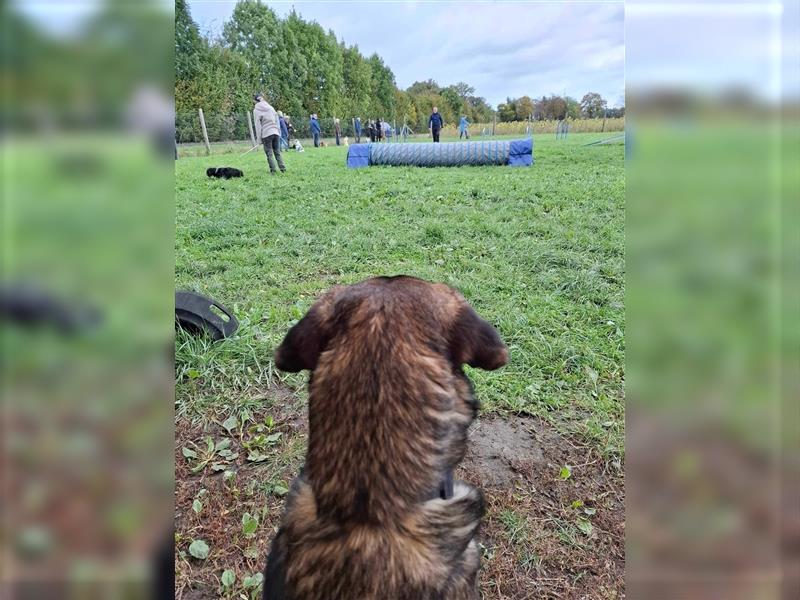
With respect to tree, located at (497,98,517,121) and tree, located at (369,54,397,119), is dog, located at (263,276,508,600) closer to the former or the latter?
tree, located at (497,98,517,121)

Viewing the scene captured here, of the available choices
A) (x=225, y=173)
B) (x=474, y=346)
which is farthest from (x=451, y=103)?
(x=474, y=346)

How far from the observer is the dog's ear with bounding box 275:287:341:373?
1.67m

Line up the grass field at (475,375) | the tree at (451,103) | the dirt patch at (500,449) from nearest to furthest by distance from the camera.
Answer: the grass field at (475,375) → the dirt patch at (500,449) → the tree at (451,103)

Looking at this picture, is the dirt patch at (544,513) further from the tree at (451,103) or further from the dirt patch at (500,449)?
the tree at (451,103)

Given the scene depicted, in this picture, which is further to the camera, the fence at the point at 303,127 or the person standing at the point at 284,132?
the person standing at the point at 284,132

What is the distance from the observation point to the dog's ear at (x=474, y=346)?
1709 millimetres

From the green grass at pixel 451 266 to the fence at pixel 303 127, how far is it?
3.02m

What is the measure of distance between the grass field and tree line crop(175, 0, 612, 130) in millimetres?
23196

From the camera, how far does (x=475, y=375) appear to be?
3686 mm

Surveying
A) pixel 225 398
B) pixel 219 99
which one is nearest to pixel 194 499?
pixel 225 398

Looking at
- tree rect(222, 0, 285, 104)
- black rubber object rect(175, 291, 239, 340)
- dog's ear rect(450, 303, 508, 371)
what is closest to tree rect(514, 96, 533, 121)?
tree rect(222, 0, 285, 104)
